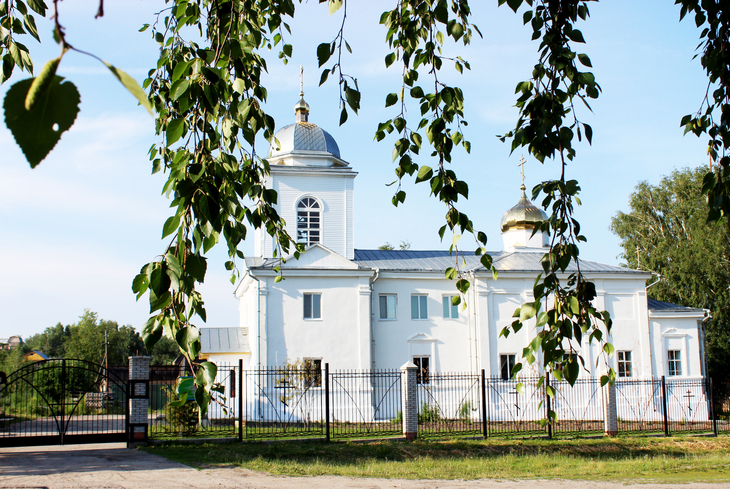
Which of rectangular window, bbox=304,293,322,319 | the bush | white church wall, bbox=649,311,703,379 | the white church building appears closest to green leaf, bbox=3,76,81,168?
the white church building

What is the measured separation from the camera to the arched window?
21.5 meters

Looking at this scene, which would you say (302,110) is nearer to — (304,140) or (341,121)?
(304,140)

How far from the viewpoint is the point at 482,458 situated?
12.2 m

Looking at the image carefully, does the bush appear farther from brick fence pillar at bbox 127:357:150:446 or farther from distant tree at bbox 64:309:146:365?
distant tree at bbox 64:309:146:365

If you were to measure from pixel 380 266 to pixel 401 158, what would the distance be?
18781 mm

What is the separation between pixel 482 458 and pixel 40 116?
1269 centimetres

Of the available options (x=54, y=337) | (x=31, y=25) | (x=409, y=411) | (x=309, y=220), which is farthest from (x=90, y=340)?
(x=54, y=337)

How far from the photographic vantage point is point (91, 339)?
137ft

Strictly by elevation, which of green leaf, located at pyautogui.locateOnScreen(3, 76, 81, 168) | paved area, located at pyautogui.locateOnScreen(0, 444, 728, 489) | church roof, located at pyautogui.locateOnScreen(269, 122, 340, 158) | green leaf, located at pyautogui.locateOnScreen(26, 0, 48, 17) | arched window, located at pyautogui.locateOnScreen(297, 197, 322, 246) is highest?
church roof, located at pyautogui.locateOnScreen(269, 122, 340, 158)

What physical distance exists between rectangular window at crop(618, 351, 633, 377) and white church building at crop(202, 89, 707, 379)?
0.04 metres

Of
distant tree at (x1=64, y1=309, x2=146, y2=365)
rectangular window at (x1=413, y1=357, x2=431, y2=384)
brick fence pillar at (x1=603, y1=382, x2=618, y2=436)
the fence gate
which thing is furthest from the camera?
distant tree at (x1=64, y1=309, x2=146, y2=365)

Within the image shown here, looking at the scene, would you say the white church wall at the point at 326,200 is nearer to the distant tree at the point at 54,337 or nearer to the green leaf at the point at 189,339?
the green leaf at the point at 189,339

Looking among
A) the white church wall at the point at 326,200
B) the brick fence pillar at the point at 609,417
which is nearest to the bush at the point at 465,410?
the brick fence pillar at the point at 609,417

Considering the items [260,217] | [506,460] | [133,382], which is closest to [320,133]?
[133,382]
